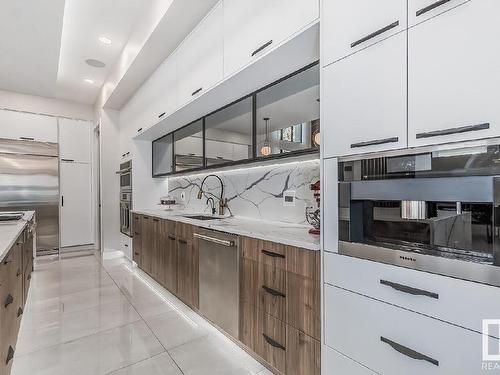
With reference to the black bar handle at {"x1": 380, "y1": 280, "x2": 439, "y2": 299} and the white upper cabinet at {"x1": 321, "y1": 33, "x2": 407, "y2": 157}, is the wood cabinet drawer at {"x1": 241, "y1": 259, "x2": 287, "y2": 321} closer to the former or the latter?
the black bar handle at {"x1": 380, "y1": 280, "x2": 439, "y2": 299}

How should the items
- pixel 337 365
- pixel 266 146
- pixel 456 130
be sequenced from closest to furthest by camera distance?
1. pixel 456 130
2. pixel 337 365
3. pixel 266 146

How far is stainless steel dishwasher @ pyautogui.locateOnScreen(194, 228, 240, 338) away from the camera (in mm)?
2027

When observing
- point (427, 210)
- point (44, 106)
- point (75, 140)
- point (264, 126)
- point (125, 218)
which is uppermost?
point (44, 106)

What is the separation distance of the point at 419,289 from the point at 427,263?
11cm

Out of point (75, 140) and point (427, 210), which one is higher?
point (75, 140)

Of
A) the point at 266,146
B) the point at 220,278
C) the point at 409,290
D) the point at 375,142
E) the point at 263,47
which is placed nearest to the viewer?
the point at 409,290

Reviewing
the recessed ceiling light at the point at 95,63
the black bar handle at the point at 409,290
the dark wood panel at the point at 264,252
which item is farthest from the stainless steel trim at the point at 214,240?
the recessed ceiling light at the point at 95,63

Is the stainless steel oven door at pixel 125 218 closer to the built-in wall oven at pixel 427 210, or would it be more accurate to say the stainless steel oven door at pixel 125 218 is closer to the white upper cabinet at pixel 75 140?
the white upper cabinet at pixel 75 140

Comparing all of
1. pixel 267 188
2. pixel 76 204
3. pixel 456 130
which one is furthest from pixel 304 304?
pixel 76 204

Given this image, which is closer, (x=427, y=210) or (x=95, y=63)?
(x=427, y=210)

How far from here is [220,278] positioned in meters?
2.18

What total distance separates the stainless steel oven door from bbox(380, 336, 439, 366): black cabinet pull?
420 centimetres

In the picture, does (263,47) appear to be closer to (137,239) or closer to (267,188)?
(267,188)

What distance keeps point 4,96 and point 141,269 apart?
4.04 metres
